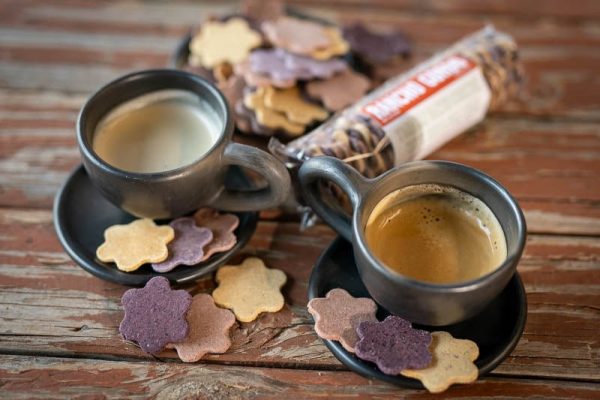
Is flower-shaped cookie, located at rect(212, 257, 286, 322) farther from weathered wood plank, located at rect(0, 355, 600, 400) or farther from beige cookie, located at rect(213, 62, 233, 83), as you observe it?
beige cookie, located at rect(213, 62, 233, 83)

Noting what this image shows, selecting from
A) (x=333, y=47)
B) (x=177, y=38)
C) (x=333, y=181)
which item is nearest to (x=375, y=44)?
(x=333, y=47)

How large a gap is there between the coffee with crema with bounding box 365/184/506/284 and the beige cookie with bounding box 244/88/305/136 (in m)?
0.23

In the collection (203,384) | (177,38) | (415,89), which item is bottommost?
(203,384)

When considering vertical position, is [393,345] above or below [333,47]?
below

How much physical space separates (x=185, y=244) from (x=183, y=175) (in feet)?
0.34

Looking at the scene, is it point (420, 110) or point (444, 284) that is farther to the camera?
point (420, 110)

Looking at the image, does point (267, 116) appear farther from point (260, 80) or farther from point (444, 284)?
point (444, 284)

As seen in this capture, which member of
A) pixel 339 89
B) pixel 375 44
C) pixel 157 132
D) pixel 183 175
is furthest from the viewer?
pixel 375 44

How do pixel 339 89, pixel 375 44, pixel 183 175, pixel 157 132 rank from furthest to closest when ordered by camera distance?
pixel 375 44
pixel 339 89
pixel 157 132
pixel 183 175

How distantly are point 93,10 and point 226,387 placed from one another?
0.76m

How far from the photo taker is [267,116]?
93cm

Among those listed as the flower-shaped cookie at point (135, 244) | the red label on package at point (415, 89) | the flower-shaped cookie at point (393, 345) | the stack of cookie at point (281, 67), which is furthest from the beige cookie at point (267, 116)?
the flower-shaped cookie at point (393, 345)

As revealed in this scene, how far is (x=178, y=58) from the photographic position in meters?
1.04

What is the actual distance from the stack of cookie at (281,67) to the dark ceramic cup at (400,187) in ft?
0.62
